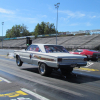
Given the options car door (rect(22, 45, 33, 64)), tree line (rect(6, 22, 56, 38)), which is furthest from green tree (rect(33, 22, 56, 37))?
car door (rect(22, 45, 33, 64))

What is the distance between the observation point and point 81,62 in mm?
7043

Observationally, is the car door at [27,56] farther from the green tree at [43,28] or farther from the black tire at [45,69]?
the green tree at [43,28]

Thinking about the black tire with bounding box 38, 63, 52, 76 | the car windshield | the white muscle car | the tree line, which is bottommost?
the black tire with bounding box 38, 63, 52, 76

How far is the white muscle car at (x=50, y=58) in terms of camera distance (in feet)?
21.6

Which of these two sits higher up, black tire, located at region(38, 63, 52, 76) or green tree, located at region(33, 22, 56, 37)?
green tree, located at region(33, 22, 56, 37)

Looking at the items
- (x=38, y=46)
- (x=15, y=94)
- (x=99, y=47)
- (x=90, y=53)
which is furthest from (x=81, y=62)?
(x=99, y=47)

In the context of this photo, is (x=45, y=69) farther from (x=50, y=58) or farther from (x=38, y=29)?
(x=38, y=29)

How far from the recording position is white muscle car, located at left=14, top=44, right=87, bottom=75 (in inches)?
259

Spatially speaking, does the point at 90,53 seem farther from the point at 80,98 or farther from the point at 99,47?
the point at 99,47

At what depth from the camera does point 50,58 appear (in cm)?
689

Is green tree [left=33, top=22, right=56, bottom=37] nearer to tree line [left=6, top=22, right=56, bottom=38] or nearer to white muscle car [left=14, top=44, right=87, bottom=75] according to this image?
tree line [left=6, top=22, right=56, bottom=38]

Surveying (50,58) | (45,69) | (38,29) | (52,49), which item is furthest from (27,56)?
(38,29)

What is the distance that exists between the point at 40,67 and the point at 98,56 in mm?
10463

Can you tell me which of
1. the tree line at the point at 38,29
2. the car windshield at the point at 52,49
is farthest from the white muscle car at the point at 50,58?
the tree line at the point at 38,29
